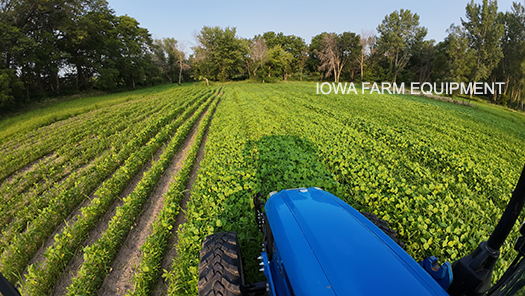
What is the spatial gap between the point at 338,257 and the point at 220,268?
4.70ft

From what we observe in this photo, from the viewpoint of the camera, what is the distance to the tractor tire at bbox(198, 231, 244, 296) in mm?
2381

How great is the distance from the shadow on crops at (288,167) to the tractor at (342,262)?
222 centimetres

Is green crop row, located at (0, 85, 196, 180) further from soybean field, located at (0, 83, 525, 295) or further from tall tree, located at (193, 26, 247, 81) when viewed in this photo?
tall tree, located at (193, 26, 247, 81)

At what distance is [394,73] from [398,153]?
51158 mm

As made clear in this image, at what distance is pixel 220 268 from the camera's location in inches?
100

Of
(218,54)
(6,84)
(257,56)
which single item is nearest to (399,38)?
(257,56)

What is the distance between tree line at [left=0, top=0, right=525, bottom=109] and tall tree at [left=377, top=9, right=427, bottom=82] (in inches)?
7.9

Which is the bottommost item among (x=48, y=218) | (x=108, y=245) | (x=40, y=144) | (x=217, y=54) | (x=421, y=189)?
(x=108, y=245)

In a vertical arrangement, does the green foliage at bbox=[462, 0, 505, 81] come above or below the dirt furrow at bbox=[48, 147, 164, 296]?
above

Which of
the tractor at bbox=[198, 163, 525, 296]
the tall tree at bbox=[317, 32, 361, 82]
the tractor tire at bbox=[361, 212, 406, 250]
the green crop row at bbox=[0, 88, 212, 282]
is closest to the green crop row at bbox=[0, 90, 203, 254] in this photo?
the green crop row at bbox=[0, 88, 212, 282]

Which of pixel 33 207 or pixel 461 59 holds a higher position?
pixel 461 59

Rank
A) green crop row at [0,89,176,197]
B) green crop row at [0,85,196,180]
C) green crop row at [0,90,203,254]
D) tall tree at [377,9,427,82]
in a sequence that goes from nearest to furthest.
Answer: green crop row at [0,90,203,254], green crop row at [0,89,176,197], green crop row at [0,85,196,180], tall tree at [377,9,427,82]

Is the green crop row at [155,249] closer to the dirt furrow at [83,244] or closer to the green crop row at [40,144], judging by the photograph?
the dirt furrow at [83,244]

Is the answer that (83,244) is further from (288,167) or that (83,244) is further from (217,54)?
(217,54)
